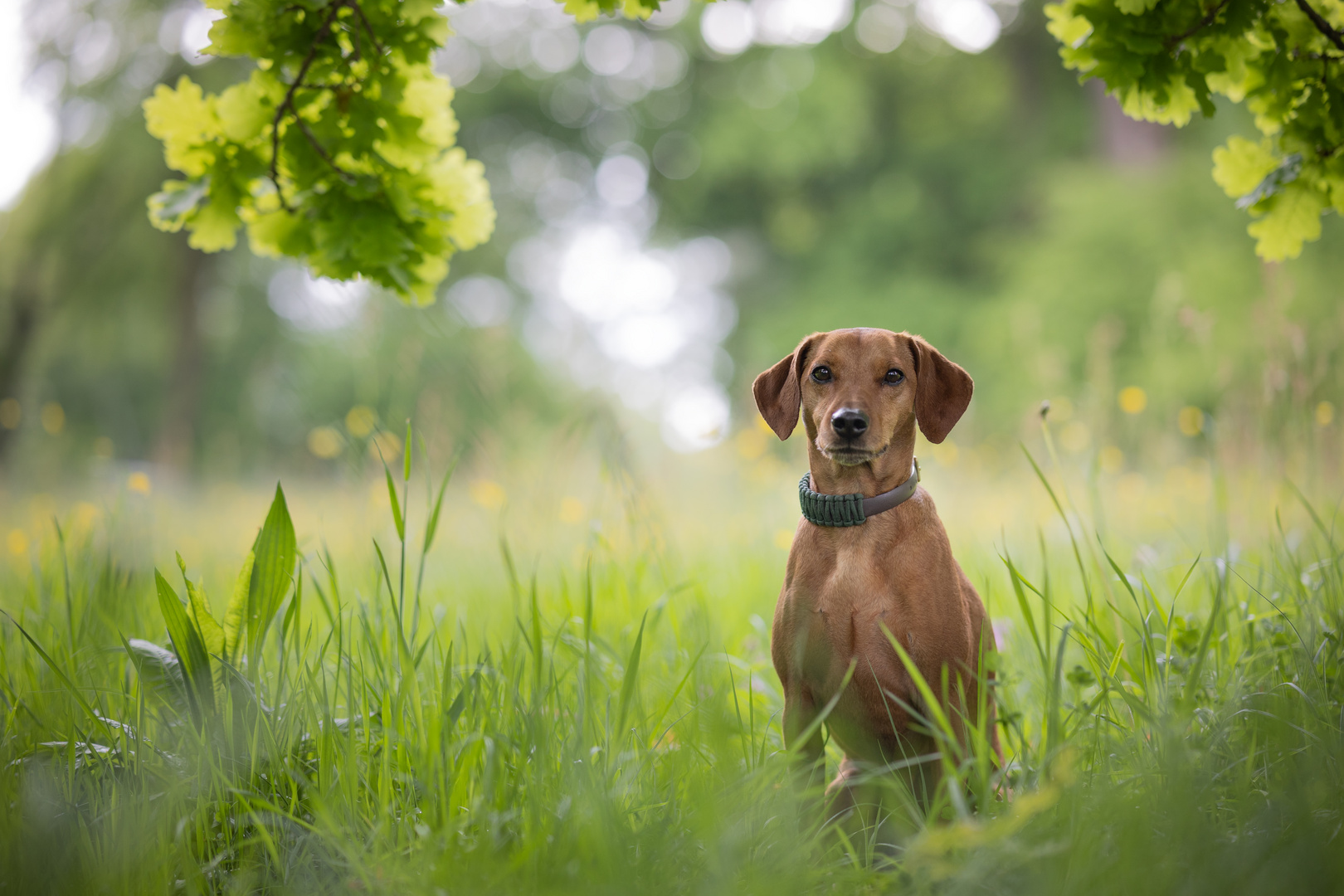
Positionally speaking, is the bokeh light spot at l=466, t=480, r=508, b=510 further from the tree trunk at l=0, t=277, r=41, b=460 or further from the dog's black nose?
the tree trunk at l=0, t=277, r=41, b=460

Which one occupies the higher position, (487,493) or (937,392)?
(937,392)

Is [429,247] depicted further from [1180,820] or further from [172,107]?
[1180,820]

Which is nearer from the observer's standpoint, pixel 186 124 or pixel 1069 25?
pixel 1069 25

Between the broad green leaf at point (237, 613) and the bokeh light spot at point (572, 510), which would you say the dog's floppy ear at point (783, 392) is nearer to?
the broad green leaf at point (237, 613)

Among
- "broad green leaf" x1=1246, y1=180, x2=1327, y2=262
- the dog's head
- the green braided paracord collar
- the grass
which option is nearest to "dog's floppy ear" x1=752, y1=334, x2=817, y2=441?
the dog's head

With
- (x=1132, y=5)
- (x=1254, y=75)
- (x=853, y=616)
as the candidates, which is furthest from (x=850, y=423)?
(x=1254, y=75)

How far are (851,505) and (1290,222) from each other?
5.02 ft

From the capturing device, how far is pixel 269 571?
206 centimetres

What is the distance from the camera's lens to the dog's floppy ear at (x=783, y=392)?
2.29 m

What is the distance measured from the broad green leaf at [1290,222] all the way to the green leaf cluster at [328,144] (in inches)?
90.3

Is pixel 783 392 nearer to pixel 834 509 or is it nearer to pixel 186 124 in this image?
pixel 834 509

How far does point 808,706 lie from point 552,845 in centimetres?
77

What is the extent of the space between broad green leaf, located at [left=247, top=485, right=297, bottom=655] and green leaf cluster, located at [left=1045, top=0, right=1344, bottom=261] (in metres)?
2.38

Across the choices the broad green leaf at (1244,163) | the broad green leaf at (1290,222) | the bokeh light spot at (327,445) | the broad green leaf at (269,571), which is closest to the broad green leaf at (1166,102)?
the broad green leaf at (1244,163)
